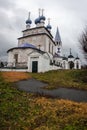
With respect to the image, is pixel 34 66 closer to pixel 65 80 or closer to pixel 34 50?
pixel 34 50

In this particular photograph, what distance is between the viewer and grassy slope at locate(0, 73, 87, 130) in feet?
23.3

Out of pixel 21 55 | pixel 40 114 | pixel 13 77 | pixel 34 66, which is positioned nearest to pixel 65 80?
pixel 13 77

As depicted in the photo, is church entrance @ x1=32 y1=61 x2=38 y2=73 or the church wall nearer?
church entrance @ x1=32 y1=61 x2=38 y2=73

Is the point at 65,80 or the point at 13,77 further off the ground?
the point at 13,77

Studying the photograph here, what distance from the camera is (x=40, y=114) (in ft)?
26.9

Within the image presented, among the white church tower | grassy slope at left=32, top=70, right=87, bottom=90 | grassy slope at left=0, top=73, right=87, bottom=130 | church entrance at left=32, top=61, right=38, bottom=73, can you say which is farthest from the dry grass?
the white church tower

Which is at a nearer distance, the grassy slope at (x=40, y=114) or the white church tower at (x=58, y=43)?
the grassy slope at (x=40, y=114)

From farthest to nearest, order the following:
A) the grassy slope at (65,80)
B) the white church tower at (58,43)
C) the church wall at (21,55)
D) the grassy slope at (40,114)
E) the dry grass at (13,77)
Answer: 1. the white church tower at (58,43)
2. the church wall at (21,55)
3. the dry grass at (13,77)
4. the grassy slope at (65,80)
5. the grassy slope at (40,114)

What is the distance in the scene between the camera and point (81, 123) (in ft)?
23.5

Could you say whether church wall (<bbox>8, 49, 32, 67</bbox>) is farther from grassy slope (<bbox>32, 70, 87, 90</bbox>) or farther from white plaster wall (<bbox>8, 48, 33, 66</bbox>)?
grassy slope (<bbox>32, 70, 87, 90</bbox>)

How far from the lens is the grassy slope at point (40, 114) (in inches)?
280

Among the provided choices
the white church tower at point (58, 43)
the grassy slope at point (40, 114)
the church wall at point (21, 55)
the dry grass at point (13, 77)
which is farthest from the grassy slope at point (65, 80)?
the white church tower at point (58, 43)

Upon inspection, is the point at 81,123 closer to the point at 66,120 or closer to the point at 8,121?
the point at 66,120

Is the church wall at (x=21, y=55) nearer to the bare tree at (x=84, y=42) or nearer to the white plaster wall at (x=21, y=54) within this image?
the white plaster wall at (x=21, y=54)
